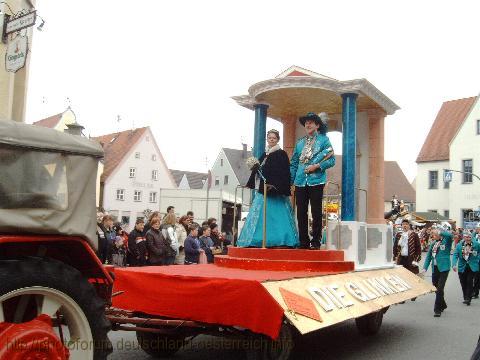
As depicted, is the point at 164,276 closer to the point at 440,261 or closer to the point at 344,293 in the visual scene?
the point at 344,293

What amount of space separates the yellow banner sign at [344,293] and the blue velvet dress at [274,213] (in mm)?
1195

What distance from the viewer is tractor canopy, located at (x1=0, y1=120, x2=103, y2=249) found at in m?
3.71

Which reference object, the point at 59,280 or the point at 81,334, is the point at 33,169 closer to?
the point at 59,280

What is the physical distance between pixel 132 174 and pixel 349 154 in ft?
142

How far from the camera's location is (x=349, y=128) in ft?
30.3

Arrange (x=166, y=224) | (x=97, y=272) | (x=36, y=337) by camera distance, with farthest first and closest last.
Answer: (x=166, y=224)
(x=97, y=272)
(x=36, y=337)

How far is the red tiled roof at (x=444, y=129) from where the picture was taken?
47875 millimetres

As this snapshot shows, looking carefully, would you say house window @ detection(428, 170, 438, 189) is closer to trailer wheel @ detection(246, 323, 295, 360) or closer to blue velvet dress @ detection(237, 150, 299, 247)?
blue velvet dress @ detection(237, 150, 299, 247)

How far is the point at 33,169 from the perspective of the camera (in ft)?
12.7

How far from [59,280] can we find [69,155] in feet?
2.95

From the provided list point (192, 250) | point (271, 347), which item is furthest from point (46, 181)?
point (192, 250)

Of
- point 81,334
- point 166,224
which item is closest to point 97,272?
point 81,334

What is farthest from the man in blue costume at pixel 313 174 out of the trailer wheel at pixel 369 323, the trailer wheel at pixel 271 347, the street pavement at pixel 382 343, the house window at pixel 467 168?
the house window at pixel 467 168

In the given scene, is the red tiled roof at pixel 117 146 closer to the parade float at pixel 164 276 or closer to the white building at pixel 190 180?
the white building at pixel 190 180
